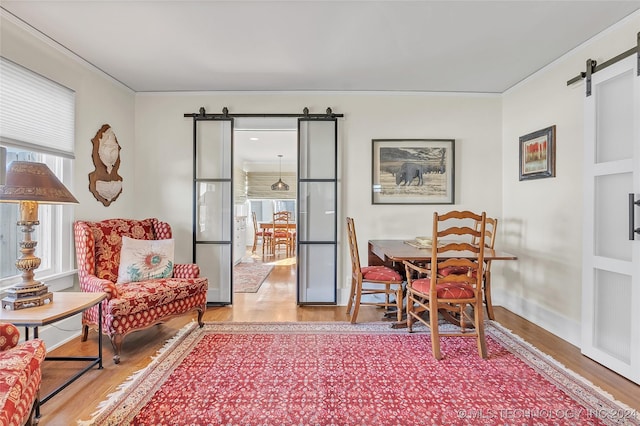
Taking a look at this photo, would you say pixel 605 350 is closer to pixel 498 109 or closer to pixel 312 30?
pixel 498 109

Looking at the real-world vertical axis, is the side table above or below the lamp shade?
below

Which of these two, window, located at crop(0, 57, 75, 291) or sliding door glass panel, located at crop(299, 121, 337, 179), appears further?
sliding door glass panel, located at crop(299, 121, 337, 179)

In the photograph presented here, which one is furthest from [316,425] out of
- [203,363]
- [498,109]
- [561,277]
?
[498,109]

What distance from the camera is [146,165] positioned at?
3.60 metres

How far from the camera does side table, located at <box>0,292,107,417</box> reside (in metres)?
1.66

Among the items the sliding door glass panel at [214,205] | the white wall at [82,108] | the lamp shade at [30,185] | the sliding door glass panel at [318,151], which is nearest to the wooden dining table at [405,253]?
the sliding door glass panel at [318,151]

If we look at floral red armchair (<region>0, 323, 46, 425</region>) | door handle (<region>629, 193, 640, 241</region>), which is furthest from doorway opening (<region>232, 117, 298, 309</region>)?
door handle (<region>629, 193, 640, 241</region>)

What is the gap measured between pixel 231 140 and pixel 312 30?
1.68 metres

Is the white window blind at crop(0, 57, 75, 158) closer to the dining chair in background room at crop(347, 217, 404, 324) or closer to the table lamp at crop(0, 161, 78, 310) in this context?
the table lamp at crop(0, 161, 78, 310)

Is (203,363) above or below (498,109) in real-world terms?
below

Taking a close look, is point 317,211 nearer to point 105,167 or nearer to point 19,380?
point 105,167

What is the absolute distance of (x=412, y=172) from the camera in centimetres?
357

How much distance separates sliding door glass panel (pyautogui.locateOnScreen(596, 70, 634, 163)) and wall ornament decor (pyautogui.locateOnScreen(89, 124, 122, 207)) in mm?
4357

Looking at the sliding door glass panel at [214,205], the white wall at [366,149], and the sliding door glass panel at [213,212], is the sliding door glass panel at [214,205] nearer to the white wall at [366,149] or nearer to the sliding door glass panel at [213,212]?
the sliding door glass panel at [213,212]
